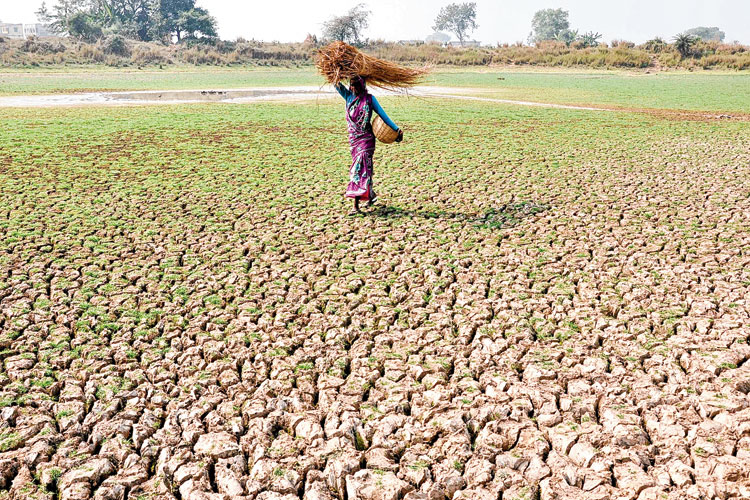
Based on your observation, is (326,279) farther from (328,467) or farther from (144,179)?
(144,179)

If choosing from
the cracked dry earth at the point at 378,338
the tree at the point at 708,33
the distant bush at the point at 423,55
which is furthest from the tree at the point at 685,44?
the tree at the point at 708,33

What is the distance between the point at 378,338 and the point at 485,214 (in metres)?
3.53

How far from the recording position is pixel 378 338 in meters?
4.45

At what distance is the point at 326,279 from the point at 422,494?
2.84m

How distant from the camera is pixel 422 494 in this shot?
2930 mm

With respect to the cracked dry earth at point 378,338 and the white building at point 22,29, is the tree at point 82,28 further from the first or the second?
the white building at point 22,29

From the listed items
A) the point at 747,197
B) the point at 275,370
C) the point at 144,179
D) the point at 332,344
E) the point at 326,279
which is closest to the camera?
the point at 275,370

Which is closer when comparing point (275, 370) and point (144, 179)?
point (275, 370)

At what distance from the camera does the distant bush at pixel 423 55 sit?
4897 centimetres

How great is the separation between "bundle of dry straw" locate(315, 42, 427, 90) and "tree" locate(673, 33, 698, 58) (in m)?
52.2

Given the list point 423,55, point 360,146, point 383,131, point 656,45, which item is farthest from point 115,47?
point 383,131

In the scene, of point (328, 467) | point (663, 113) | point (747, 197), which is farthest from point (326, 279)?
point (663, 113)

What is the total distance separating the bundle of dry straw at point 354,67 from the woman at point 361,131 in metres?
0.13

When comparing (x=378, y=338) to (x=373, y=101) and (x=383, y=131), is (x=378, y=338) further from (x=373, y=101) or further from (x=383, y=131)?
(x=373, y=101)
